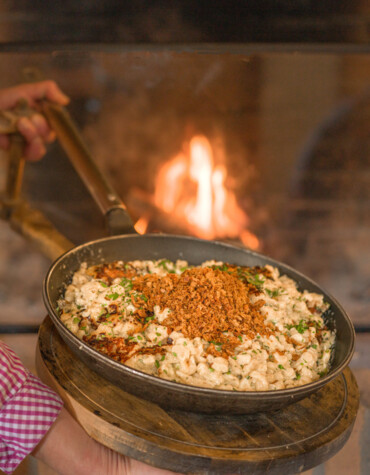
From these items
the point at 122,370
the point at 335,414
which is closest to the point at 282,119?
the point at 335,414

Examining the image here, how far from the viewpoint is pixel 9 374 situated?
3.15 ft

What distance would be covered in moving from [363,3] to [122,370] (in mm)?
1563

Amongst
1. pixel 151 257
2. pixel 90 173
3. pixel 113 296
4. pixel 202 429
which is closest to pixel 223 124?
pixel 90 173

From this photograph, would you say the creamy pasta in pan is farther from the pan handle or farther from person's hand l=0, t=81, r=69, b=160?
person's hand l=0, t=81, r=69, b=160

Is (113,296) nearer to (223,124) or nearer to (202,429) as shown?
(202,429)

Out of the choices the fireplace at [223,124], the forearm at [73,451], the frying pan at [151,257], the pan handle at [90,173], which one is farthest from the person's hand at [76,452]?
the fireplace at [223,124]

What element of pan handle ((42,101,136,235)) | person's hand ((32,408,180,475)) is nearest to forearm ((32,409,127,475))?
person's hand ((32,408,180,475))

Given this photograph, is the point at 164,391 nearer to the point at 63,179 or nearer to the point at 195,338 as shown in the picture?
the point at 195,338

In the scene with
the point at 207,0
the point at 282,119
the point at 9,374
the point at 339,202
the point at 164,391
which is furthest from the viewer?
the point at 339,202

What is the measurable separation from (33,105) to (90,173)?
61cm

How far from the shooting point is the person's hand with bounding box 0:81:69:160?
1.90m

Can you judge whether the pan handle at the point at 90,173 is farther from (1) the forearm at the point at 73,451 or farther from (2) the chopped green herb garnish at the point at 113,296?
(1) the forearm at the point at 73,451

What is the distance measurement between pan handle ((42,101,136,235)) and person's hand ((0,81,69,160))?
0.04 metres

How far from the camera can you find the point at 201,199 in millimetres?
2201
